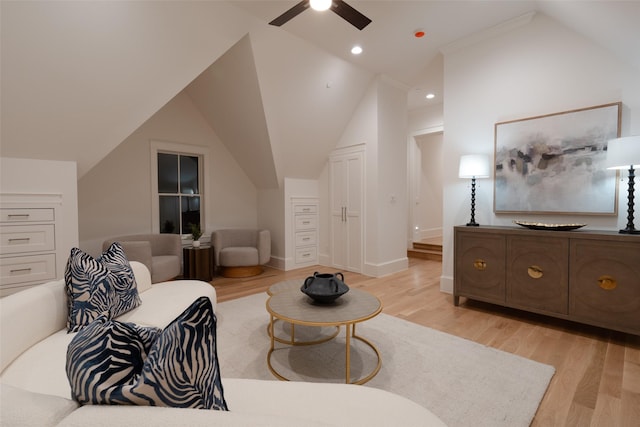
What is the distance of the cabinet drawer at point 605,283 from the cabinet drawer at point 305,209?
3.54 m

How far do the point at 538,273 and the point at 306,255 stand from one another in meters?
3.30

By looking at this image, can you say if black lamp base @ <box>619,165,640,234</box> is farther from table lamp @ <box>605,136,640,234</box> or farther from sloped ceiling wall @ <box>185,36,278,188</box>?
sloped ceiling wall @ <box>185,36,278,188</box>

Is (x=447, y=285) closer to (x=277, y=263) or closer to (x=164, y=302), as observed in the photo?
(x=277, y=263)

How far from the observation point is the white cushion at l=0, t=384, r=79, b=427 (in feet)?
1.74

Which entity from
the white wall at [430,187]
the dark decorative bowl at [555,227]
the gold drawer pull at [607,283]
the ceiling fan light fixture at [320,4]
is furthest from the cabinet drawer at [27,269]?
the white wall at [430,187]

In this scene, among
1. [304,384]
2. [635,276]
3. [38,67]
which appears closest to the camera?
[304,384]

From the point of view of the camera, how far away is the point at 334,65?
3.85 metres

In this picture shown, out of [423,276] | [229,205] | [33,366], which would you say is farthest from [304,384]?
[229,205]

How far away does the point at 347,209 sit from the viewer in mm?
4672

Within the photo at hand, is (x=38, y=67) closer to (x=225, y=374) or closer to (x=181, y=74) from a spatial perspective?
(x=181, y=74)

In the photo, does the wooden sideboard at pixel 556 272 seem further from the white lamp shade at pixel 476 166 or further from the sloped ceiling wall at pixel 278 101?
the sloped ceiling wall at pixel 278 101

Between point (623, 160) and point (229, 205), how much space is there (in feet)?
15.8

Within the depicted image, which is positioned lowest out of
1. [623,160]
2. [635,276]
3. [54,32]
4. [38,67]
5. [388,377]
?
[388,377]

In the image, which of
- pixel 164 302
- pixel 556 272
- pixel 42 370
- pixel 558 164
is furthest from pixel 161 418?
pixel 558 164
